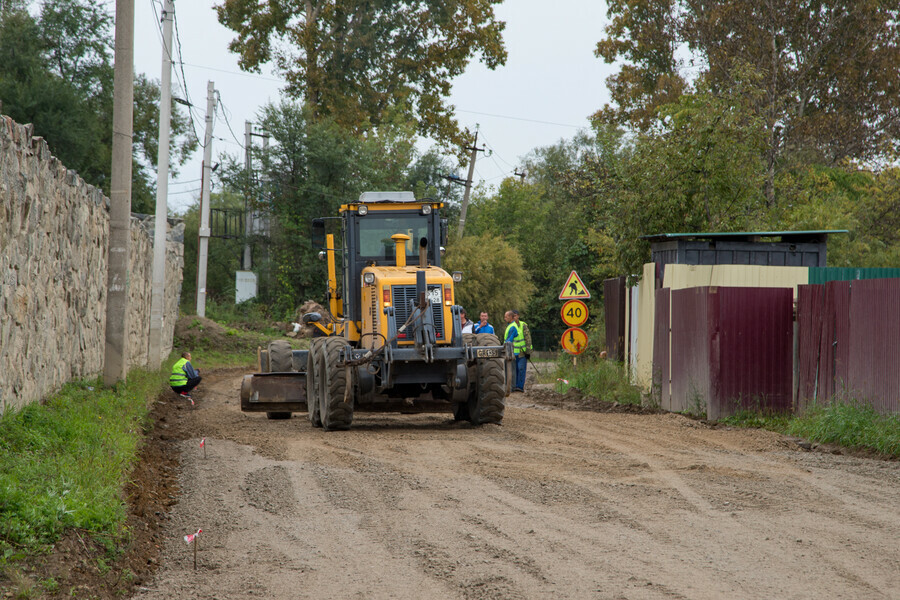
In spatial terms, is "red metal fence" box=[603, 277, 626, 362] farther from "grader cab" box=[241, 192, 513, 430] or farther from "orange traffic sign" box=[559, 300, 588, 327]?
"grader cab" box=[241, 192, 513, 430]

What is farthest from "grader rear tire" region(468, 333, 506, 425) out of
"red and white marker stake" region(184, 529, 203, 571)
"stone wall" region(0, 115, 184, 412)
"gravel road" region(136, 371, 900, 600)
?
"red and white marker stake" region(184, 529, 203, 571)

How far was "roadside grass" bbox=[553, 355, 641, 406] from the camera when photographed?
1788 centimetres

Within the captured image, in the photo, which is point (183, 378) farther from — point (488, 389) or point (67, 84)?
point (67, 84)

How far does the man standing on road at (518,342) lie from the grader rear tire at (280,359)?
5077 millimetres

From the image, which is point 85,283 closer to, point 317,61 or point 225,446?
point 225,446

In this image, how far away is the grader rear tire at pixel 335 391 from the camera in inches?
498

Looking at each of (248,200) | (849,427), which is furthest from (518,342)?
(248,200)

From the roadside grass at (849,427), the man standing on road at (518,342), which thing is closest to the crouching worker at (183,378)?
the man standing on road at (518,342)

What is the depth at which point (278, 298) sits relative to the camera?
41.6 m

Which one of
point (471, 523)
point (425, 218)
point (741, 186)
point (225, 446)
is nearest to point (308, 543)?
point (471, 523)

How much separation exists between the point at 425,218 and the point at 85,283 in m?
5.58

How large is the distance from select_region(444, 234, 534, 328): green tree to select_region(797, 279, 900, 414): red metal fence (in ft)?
88.1

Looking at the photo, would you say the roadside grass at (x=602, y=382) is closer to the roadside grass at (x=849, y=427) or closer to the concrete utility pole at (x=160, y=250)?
the roadside grass at (x=849, y=427)

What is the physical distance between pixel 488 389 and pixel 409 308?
5.08 ft
